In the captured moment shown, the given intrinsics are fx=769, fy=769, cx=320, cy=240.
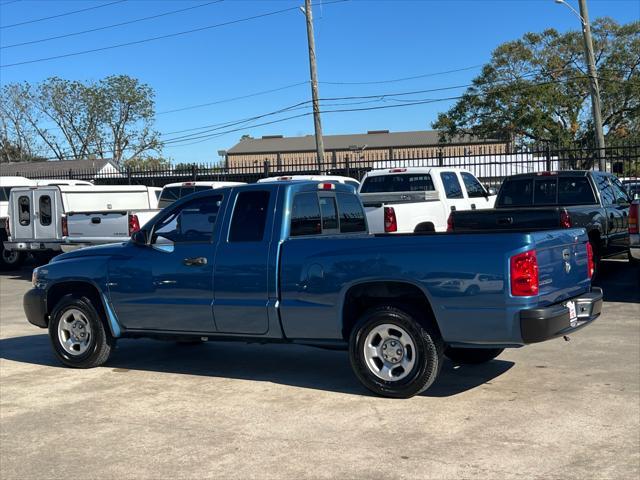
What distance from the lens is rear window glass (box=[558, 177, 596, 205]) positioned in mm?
13375

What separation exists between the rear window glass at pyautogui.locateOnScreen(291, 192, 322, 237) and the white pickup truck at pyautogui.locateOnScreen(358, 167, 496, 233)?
4839mm

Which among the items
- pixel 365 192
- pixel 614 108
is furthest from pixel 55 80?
pixel 365 192

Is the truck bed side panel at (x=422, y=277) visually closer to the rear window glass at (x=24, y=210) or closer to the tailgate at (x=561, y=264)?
the tailgate at (x=561, y=264)

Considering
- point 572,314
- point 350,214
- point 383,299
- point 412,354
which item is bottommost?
point 412,354

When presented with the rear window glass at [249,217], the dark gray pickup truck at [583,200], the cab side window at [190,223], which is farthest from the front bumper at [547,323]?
the dark gray pickup truck at [583,200]

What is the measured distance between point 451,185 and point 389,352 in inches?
341

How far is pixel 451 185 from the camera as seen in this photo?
14.8 meters

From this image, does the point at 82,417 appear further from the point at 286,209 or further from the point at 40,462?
the point at 286,209

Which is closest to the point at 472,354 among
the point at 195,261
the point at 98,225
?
the point at 195,261

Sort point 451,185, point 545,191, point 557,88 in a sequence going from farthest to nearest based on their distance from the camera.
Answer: point 557,88, point 451,185, point 545,191

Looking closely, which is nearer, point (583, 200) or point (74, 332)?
point (74, 332)

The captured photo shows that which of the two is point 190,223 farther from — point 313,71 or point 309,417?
point 313,71

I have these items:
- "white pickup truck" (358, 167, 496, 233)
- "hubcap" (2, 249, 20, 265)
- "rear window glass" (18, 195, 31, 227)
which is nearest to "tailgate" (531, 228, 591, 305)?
"white pickup truck" (358, 167, 496, 233)

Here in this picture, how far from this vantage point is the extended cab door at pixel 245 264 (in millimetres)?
7031
